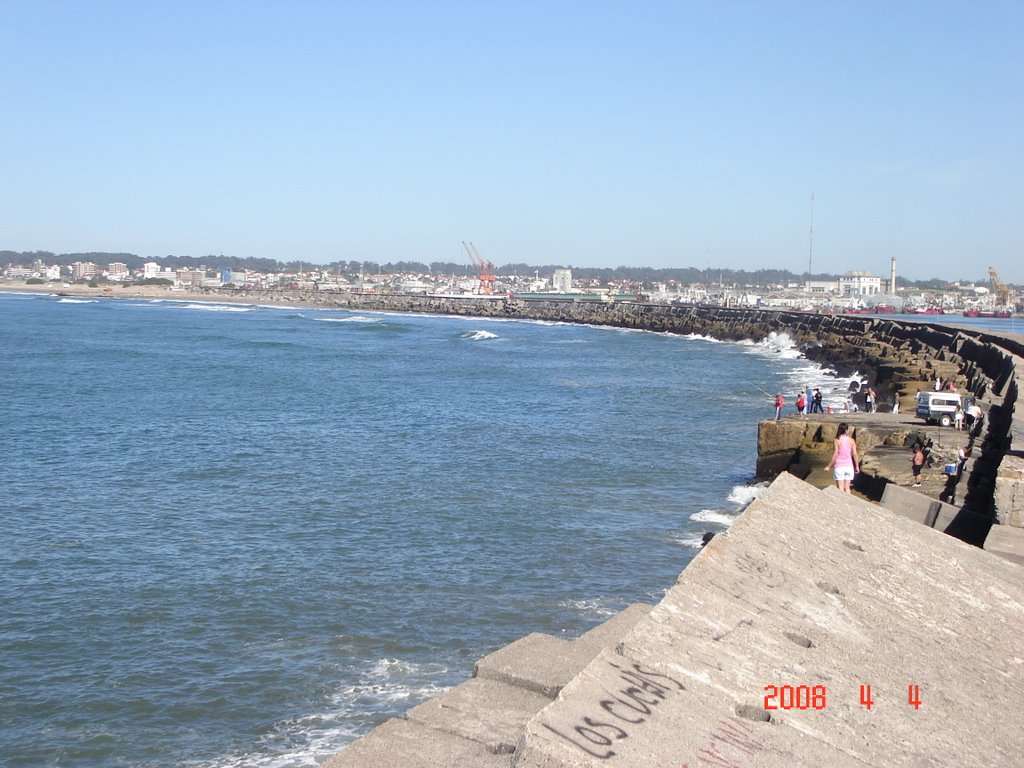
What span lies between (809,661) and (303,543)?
908cm

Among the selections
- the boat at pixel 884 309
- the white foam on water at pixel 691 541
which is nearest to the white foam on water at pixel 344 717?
the white foam on water at pixel 691 541

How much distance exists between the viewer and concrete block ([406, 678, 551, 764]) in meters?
4.93

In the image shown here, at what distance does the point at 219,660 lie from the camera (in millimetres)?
9242

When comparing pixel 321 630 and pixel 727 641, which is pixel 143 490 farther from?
pixel 727 641

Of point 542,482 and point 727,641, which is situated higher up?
point 727,641

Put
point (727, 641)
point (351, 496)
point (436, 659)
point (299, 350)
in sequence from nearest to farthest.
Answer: point (727, 641), point (436, 659), point (351, 496), point (299, 350)

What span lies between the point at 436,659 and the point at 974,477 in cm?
704

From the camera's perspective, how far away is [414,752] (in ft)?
15.6

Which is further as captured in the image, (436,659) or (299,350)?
(299,350)

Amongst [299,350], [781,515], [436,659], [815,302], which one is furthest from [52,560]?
[815,302]

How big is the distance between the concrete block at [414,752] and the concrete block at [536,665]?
735mm

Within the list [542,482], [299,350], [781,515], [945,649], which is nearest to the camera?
[945,649]

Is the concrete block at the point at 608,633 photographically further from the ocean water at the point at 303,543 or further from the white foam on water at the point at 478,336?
the white foam on water at the point at 478,336
